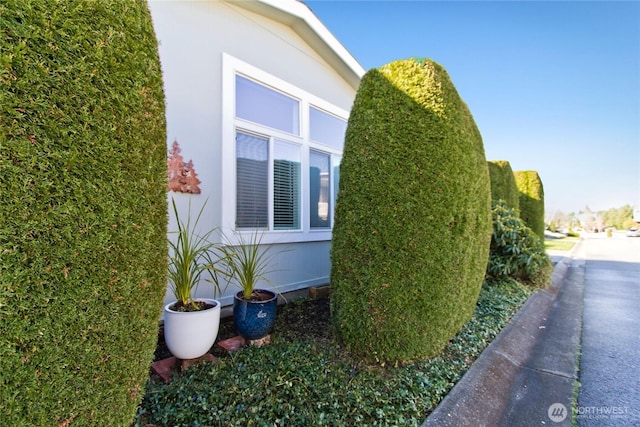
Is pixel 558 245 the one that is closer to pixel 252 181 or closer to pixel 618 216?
pixel 252 181

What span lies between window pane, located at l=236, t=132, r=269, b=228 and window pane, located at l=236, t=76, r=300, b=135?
1.02 ft

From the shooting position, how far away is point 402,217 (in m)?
2.52

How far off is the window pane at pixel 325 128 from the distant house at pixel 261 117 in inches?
0.8

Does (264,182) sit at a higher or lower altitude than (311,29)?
lower

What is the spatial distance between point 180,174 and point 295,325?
7.35ft

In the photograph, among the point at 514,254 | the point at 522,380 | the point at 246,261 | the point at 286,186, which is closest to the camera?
the point at 522,380

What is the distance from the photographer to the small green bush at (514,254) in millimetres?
5732

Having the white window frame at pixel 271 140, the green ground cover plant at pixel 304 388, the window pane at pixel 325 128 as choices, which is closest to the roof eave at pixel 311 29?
the white window frame at pixel 271 140

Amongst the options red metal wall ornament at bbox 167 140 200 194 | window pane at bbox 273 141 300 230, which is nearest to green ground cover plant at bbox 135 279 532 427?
window pane at bbox 273 141 300 230

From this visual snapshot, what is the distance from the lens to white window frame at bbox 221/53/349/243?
3.61m

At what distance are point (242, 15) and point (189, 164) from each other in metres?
2.31

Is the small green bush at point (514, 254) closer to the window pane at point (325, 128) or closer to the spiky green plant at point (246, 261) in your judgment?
the window pane at point (325, 128)

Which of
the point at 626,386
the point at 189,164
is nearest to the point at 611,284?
the point at 626,386

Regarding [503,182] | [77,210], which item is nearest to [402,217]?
[77,210]
